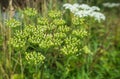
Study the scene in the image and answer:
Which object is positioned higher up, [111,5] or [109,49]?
[111,5]

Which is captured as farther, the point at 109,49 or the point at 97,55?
the point at 109,49

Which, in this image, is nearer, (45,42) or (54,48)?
(45,42)

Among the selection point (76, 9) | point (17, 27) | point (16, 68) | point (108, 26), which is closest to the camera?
point (17, 27)

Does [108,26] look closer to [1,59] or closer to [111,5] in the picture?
[111,5]

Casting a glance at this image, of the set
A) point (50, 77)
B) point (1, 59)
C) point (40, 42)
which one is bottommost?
point (50, 77)

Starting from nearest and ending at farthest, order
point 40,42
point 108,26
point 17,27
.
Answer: point 40,42 < point 17,27 < point 108,26

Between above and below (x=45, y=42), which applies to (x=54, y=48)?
below

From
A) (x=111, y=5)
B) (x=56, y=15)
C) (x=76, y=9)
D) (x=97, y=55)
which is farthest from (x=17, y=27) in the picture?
(x=111, y=5)
